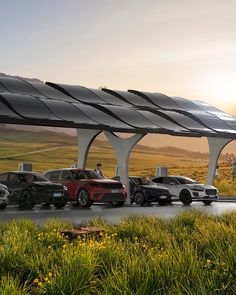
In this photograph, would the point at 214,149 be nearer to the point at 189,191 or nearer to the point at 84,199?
the point at 189,191

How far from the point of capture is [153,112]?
117ft

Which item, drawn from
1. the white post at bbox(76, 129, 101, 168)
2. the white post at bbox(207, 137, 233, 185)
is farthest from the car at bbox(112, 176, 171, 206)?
the white post at bbox(207, 137, 233, 185)

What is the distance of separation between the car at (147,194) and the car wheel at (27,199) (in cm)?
637

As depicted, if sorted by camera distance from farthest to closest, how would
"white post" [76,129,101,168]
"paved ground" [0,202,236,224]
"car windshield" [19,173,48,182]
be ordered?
"white post" [76,129,101,168] → "car windshield" [19,173,48,182] → "paved ground" [0,202,236,224]

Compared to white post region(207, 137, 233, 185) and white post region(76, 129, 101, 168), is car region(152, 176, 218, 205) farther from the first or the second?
white post region(207, 137, 233, 185)

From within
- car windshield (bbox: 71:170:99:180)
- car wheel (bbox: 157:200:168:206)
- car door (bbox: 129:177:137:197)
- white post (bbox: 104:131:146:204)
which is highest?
white post (bbox: 104:131:146:204)

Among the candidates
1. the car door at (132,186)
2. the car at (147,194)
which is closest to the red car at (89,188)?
the car at (147,194)

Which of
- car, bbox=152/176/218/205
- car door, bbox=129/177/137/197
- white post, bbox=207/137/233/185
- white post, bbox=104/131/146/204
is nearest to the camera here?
white post, bbox=104/131/146/204

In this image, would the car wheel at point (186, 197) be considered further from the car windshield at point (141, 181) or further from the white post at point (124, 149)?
the white post at point (124, 149)

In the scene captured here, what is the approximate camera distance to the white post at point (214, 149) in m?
36.5

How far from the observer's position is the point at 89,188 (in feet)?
86.2

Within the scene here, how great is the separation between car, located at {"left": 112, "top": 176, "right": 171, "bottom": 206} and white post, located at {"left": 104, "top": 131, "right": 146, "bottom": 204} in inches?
24.0

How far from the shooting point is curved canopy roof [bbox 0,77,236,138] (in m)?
26.2

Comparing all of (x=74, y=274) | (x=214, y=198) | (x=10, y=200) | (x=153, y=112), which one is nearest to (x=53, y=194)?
(x=10, y=200)
